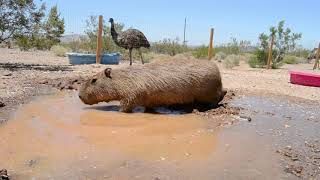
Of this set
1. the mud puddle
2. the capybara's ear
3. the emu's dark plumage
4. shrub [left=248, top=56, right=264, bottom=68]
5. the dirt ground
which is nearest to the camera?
the mud puddle

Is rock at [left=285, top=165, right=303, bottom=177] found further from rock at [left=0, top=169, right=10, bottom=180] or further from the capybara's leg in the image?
the capybara's leg

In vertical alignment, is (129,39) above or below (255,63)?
above

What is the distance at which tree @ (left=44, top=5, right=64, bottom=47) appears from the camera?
17.3 meters

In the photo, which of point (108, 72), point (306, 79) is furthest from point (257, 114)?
point (306, 79)

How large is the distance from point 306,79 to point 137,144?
31.7ft

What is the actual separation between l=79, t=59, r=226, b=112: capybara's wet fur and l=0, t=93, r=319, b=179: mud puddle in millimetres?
254

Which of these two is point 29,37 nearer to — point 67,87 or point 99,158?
point 67,87

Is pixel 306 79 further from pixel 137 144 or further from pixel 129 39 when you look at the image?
pixel 137 144

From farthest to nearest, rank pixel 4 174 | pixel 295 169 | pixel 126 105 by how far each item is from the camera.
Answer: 1. pixel 126 105
2. pixel 295 169
3. pixel 4 174

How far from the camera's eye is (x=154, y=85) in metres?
8.23

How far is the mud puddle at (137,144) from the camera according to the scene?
190 inches

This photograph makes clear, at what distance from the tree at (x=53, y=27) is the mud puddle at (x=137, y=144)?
9.00m

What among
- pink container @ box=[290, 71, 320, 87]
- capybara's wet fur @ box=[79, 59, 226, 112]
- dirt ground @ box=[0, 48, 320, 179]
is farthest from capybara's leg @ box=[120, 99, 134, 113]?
pink container @ box=[290, 71, 320, 87]

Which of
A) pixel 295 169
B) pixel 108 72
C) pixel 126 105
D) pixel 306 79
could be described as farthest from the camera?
pixel 306 79
